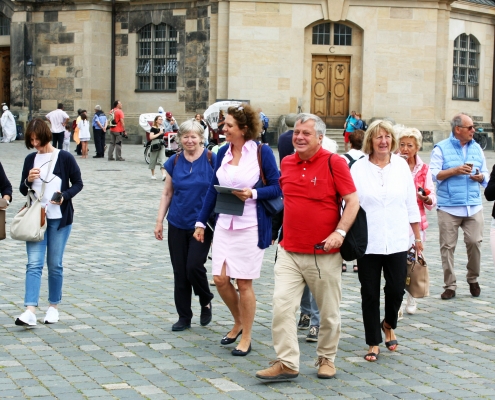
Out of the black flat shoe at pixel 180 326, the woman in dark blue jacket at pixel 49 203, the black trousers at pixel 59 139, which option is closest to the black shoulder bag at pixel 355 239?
the black flat shoe at pixel 180 326

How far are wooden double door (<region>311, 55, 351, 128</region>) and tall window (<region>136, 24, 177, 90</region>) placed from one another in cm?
552

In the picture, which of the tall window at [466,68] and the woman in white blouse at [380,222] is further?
the tall window at [466,68]

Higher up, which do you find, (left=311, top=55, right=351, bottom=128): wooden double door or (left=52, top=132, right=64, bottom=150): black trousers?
(left=311, top=55, right=351, bottom=128): wooden double door

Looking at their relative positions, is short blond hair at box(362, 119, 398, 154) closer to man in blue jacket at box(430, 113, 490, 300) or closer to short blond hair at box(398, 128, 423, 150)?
short blond hair at box(398, 128, 423, 150)

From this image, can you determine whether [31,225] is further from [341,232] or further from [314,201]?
[341,232]

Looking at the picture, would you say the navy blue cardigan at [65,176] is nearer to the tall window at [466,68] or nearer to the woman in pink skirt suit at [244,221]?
the woman in pink skirt suit at [244,221]

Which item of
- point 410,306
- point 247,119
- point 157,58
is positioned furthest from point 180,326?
point 157,58

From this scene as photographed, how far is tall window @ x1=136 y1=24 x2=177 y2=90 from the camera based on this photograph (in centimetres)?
3556

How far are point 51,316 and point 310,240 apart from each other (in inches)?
102

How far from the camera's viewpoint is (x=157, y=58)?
35750 millimetres

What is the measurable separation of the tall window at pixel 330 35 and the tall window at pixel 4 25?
13.2 m

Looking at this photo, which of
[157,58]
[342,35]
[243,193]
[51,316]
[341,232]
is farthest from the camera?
[157,58]

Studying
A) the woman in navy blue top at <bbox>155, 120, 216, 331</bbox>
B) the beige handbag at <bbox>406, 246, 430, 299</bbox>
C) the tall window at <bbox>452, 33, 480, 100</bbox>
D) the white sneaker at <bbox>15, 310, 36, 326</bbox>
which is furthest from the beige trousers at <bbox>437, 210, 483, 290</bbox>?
the tall window at <bbox>452, 33, 480, 100</bbox>

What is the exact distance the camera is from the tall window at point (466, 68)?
36.5 meters
